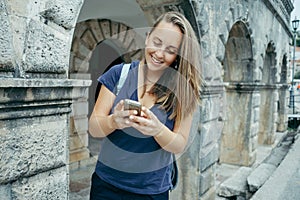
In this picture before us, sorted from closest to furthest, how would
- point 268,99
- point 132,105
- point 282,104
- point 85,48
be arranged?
point 132,105, point 85,48, point 268,99, point 282,104

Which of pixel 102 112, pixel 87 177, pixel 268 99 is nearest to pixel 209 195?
pixel 87 177

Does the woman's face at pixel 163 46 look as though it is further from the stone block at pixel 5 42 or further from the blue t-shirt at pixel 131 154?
the stone block at pixel 5 42

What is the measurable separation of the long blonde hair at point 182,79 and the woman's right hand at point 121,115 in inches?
9.2

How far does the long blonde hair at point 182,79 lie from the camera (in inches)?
57.7

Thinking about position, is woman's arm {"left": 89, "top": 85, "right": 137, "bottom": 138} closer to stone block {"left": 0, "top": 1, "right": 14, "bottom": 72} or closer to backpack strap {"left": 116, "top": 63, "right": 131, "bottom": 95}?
backpack strap {"left": 116, "top": 63, "right": 131, "bottom": 95}

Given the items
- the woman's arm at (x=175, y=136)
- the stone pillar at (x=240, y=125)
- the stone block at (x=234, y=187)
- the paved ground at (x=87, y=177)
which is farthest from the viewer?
the stone pillar at (x=240, y=125)

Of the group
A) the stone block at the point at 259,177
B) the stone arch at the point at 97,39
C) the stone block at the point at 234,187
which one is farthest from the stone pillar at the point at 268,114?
the stone arch at the point at 97,39

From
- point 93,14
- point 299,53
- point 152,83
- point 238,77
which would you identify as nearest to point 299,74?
point 299,53

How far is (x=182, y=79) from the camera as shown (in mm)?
1507

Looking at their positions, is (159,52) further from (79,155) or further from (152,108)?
(79,155)

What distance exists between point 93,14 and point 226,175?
379 cm

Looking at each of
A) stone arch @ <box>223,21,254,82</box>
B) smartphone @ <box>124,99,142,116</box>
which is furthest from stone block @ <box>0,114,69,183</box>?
stone arch @ <box>223,21,254,82</box>

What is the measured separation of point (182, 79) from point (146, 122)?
324mm

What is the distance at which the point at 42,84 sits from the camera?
146 cm
